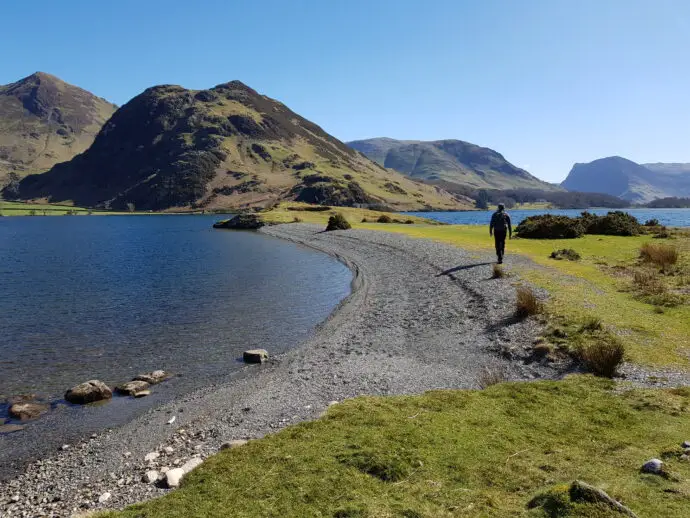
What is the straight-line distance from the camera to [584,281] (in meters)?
25.5

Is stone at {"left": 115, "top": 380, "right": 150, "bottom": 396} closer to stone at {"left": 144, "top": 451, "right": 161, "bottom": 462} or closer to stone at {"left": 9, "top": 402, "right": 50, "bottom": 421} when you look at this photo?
stone at {"left": 9, "top": 402, "right": 50, "bottom": 421}

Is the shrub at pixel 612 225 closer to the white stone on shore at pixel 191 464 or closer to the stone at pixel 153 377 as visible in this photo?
the stone at pixel 153 377

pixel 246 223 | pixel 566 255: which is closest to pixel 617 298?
pixel 566 255

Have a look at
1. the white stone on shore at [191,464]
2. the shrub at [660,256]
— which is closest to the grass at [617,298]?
the shrub at [660,256]

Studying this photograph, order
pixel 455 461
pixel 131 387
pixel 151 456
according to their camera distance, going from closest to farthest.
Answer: pixel 455 461, pixel 151 456, pixel 131 387

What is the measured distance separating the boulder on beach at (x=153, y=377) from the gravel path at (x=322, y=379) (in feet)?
8.11

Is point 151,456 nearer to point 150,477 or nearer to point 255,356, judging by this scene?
point 150,477

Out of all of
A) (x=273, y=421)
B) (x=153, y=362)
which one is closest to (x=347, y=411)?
(x=273, y=421)

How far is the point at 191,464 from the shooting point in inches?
394

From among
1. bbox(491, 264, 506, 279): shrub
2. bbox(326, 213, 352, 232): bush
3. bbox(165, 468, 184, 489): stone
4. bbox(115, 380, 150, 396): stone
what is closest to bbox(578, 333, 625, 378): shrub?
bbox(165, 468, 184, 489): stone

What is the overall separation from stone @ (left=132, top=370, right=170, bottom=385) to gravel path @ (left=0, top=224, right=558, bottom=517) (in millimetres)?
2469

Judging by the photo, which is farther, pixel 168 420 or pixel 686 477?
pixel 168 420

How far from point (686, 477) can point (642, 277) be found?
20.8 metres

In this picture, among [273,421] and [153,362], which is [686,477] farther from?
[153,362]
